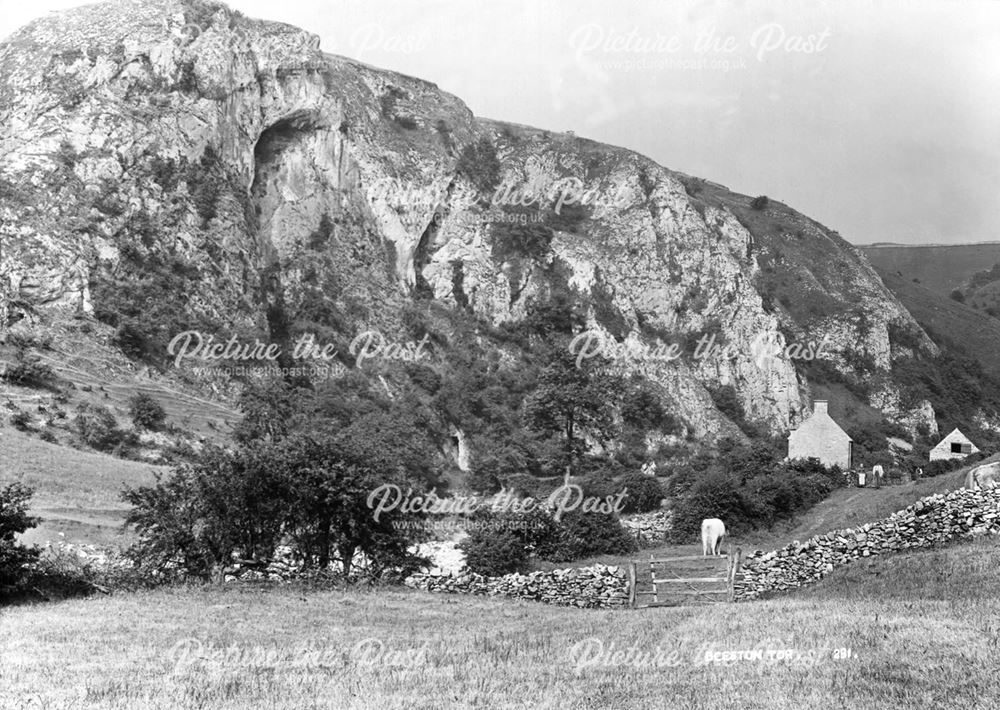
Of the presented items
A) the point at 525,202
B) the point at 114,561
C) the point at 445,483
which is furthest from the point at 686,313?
the point at 114,561

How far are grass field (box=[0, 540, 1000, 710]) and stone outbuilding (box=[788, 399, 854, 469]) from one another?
1640 inches

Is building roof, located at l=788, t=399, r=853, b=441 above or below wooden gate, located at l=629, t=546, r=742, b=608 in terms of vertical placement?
above

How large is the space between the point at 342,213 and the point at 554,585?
70.5 meters

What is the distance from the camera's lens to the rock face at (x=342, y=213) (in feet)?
219

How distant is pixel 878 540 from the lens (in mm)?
21141

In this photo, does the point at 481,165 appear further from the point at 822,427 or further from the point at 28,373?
the point at 28,373

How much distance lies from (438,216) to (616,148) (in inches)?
1343

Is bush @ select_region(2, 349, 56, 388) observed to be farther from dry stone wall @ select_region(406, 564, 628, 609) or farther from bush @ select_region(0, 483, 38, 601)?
dry stone wall @ select_region(406, 564, 628, 609)

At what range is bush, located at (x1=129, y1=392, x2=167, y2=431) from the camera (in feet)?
155

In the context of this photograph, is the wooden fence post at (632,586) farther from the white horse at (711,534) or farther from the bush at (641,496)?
the bush at (641,496)

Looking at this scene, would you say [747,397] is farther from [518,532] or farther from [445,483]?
[518,532]

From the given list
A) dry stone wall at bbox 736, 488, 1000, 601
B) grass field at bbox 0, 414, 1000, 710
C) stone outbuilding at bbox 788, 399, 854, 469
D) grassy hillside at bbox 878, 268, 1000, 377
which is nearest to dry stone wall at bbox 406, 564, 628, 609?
grass field at bbox 0, 414, 1000, 710

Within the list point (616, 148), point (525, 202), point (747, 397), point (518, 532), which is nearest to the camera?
point (518, 532)

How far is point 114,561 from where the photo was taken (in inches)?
853
